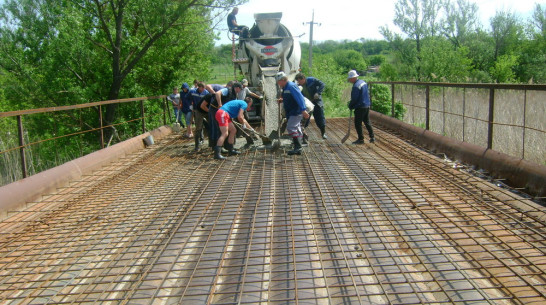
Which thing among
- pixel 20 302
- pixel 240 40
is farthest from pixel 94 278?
pixel 240 40

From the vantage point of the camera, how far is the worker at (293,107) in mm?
7910

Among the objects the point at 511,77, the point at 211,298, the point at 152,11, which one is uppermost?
the point at 152,11

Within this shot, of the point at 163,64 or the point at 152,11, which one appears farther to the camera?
the point at 163,64

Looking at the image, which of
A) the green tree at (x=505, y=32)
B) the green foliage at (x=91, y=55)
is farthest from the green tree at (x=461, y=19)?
the green foliage at (x=91, y=55)

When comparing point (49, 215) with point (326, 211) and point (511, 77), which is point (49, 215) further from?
point (511, 77)

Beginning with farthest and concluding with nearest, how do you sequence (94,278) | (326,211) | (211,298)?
1. (326,211)
2. (94,278)
3. (211,298)

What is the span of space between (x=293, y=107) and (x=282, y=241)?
4.55 metres

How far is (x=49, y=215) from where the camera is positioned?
491cm

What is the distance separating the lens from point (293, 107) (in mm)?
8117

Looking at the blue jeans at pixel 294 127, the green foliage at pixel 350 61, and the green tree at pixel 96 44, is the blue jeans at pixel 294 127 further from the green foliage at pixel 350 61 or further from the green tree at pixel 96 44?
the green foliage at pixel 350 61

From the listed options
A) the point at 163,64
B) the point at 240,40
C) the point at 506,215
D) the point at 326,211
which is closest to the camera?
the point at 506,215

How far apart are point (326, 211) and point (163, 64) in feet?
44.2

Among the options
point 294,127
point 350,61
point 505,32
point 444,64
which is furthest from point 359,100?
point 350,61

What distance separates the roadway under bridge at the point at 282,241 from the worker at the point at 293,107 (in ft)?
5.03
